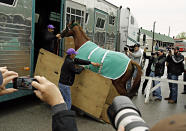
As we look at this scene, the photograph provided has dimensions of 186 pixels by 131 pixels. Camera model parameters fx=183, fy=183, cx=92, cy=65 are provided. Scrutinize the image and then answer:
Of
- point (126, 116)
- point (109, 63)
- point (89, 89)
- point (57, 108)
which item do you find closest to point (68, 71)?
point (89, 89)

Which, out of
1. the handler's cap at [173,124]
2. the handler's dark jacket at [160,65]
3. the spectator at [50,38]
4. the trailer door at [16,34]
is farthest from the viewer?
the handler's dark jacket at [160,65]

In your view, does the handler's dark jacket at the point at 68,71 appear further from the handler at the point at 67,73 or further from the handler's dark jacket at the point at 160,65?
the handler's dark jacket at the point at 160,65

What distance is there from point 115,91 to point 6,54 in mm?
2617

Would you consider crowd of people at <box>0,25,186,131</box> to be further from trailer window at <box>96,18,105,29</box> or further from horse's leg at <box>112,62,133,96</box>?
trailer window at <box>96,18,105,29</box>

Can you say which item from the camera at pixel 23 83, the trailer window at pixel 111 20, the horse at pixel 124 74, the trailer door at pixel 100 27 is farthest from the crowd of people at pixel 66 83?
the trailer window at pixel 111 20

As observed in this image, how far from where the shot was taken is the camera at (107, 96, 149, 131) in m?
0.92

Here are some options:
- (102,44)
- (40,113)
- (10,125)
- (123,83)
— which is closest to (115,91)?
(123,83)

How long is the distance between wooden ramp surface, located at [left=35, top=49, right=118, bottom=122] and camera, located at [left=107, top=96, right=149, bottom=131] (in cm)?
287

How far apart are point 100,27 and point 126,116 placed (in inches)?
249

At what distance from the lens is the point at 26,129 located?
3658mm

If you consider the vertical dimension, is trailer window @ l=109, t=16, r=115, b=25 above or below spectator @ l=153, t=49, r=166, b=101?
above

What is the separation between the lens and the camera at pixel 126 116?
92 cm

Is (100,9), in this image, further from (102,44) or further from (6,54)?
(6,54)

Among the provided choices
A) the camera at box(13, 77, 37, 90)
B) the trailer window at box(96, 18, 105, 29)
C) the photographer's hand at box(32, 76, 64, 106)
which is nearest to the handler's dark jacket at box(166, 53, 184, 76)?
the trailer window at box(96, 18, 105, 29)
